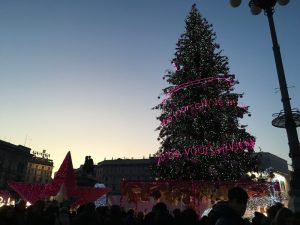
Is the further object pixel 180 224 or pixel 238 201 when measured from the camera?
pixel 180 224

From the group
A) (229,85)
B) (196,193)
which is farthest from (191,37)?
(196,193)

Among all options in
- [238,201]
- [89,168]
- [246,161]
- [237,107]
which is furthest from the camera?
[89,168]

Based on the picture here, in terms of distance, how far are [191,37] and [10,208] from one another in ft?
57.9

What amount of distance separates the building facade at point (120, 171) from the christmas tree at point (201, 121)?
7112 centimetres

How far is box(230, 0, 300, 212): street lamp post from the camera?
27.7 ft

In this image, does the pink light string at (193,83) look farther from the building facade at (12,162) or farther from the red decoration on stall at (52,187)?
the building facade at (12,162)

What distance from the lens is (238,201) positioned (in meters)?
2.96

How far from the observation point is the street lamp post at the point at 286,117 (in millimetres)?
8430

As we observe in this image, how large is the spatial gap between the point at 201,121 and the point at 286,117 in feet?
32.5

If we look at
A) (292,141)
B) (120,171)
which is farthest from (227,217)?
(120,171)

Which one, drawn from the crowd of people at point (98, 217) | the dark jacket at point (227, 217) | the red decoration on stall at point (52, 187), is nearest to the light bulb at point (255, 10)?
the crowd of people at point (98, 217)

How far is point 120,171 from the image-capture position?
91.9 metres

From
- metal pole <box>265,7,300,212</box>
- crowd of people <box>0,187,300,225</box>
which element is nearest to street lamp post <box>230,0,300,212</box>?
metal pole <box>265,7,300,212</box>

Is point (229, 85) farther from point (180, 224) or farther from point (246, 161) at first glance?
point (180, 224)
